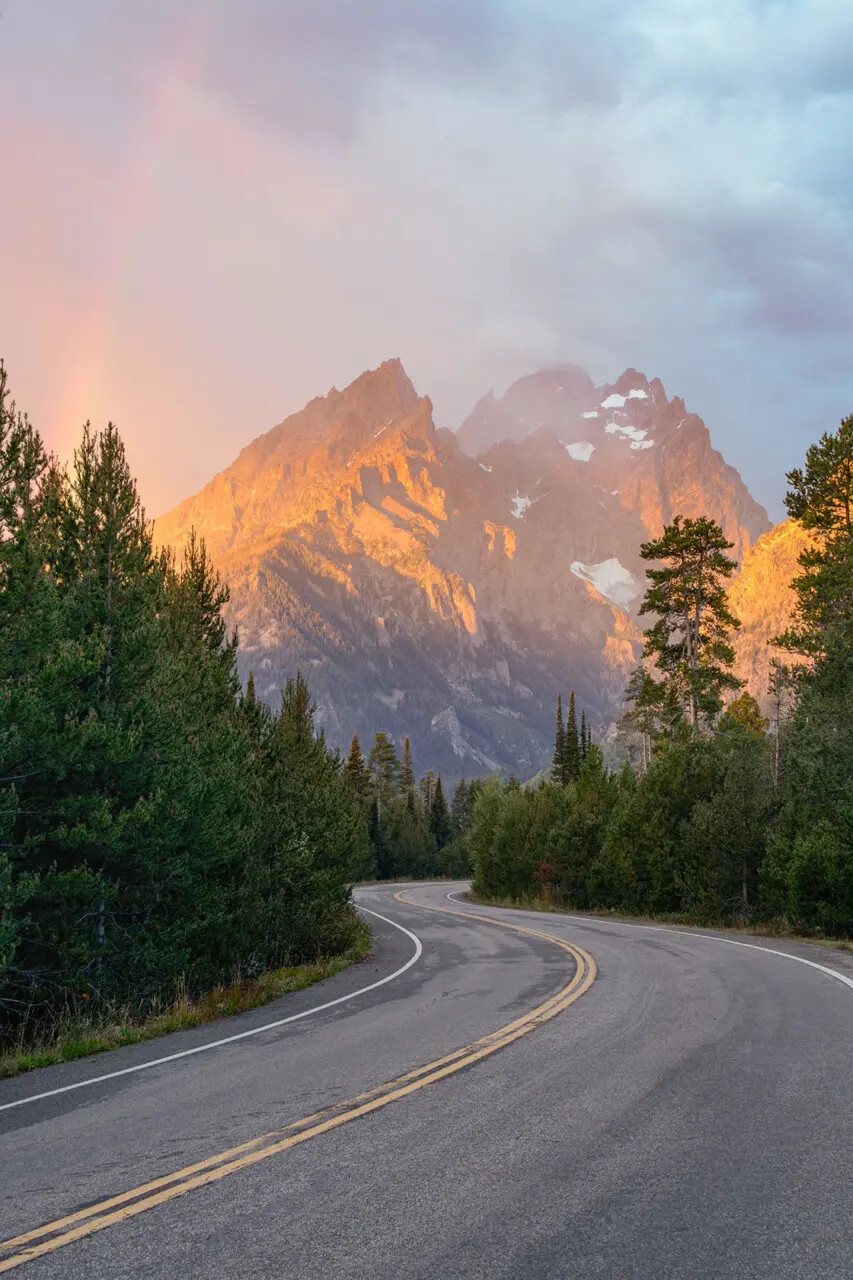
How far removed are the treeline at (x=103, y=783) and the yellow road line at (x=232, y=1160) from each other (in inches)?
226

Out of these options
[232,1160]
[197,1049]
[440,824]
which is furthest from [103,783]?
[440,824]

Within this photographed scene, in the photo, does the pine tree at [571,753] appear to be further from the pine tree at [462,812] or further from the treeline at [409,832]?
the pine tree at [462,812]

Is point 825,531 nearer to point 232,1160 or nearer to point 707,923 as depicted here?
point 707,923

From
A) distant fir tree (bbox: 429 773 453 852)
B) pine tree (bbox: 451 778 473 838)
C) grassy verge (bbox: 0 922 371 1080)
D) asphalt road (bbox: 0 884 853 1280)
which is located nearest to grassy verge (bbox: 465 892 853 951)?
asphalt road (bbox: 0 884 853 1280)

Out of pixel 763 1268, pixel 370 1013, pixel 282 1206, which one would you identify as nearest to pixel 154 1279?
pixel 282 1206

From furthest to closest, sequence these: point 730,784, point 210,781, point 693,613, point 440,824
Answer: point 440,824 < point 693,613 < point 730,784 < point 210,781

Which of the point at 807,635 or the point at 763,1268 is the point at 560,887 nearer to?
the point at 807,635

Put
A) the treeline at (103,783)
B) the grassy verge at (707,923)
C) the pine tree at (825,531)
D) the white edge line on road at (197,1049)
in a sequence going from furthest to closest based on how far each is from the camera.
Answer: the pine tree at (825,531) < the grassy verge at (707,923) < the treeline at (103,783) < the white edge line on road at (197,1049)

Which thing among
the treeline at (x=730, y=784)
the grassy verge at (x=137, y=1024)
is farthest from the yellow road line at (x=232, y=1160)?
the treeline at (x=730, y=784)

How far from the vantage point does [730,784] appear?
91.7 ft

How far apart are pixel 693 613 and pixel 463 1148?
109ft

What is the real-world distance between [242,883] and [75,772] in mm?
5538

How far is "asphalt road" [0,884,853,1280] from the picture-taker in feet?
13.7

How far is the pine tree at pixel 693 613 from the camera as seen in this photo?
35.2 m
